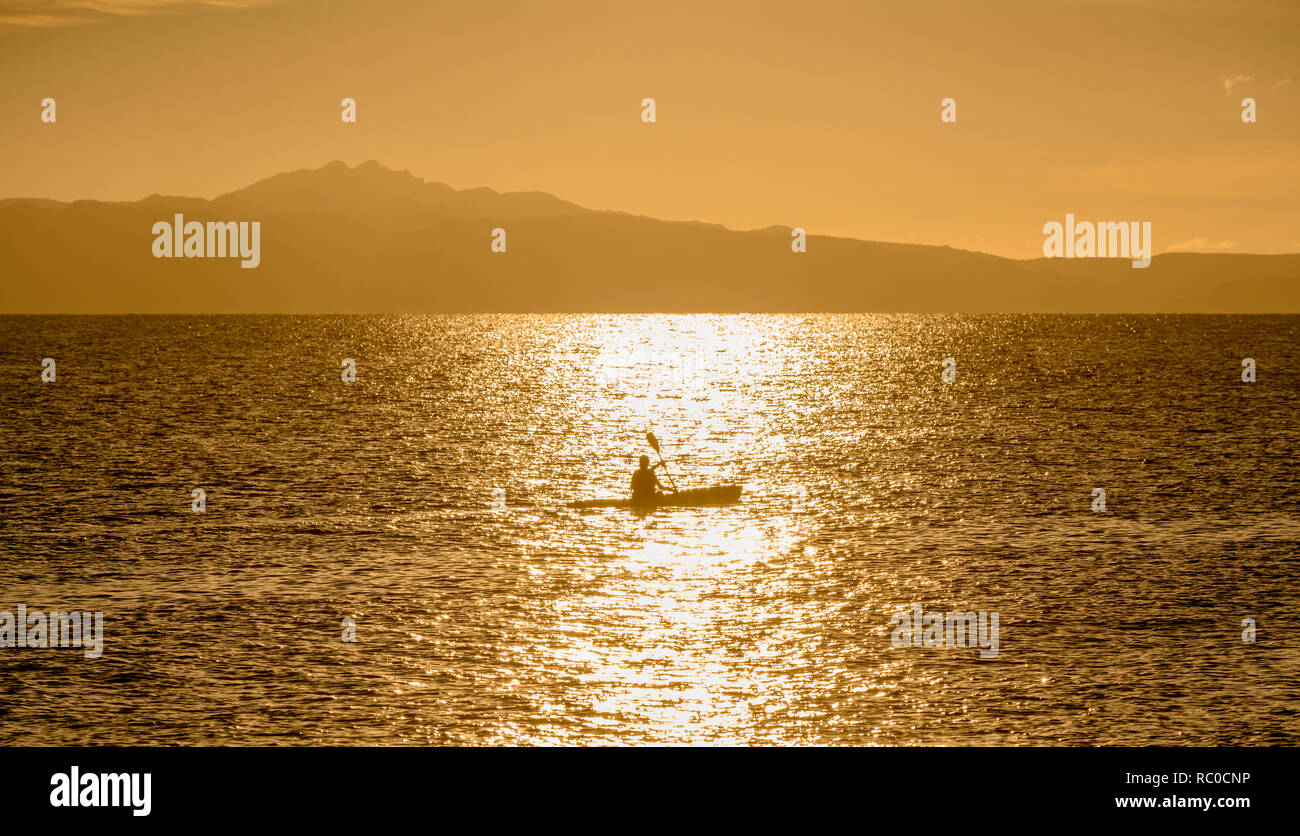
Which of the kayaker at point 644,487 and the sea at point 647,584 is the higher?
the kayaker at point 644,487

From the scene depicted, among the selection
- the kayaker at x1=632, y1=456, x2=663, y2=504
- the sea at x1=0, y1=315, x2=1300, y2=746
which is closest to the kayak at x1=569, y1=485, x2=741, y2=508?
the kayaker at x1=632, y1=456, x2=663, y2=504

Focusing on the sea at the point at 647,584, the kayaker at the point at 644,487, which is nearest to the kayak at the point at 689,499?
the kayaker at the point at 644,487

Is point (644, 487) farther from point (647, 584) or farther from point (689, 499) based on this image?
point (647, 584)

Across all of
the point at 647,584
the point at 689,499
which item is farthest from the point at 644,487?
the point at 647,584

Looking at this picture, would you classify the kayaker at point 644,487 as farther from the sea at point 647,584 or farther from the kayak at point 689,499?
the sea at point 647,584

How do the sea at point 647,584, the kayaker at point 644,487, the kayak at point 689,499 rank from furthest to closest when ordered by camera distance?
the kayak at point 689,499 → the kayaker at point 644,487 → the sea at point 647,584

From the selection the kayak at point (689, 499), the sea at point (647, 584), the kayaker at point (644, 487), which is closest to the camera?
the sea at point (647, 584)

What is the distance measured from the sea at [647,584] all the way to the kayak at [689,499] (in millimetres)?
610

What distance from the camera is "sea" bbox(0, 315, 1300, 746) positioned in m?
24.8

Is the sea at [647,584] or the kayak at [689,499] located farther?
the kayak at [689,499]

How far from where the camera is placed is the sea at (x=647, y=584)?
81.3ft

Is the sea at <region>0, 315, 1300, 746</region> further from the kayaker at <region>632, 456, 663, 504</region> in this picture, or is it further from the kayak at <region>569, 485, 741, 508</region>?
the kayaker at <region>632, 456, 663, 504</region>

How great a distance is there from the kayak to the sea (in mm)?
610

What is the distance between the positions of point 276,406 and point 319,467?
141 feet
